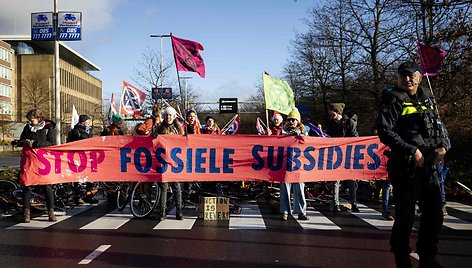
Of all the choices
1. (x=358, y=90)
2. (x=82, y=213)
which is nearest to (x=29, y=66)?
(x=358, y=90)

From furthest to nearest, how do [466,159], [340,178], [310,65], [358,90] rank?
1. [310,65]
2. [358,90]
3. [466,159]
4. [340,178]

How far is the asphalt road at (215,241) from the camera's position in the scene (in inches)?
239

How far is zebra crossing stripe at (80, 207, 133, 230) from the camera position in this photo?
833cm

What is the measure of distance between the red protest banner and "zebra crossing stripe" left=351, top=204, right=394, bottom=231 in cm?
95

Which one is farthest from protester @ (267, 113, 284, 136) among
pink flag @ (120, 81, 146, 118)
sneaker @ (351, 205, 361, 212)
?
pink flag @ (120, 81, 146, 118)

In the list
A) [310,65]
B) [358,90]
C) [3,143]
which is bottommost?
[3,143]

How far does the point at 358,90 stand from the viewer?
3092 centimetres

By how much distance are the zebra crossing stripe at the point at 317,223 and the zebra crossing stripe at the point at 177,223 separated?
1924 millimetres

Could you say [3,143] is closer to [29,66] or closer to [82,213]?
[29,66]

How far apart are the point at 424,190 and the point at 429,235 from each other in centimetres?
45

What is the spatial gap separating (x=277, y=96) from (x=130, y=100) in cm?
914

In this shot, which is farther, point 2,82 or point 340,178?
point 2,82

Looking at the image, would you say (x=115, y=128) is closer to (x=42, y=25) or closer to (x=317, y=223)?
(x=317, y=223)

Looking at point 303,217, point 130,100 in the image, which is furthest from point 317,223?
point 130,100
